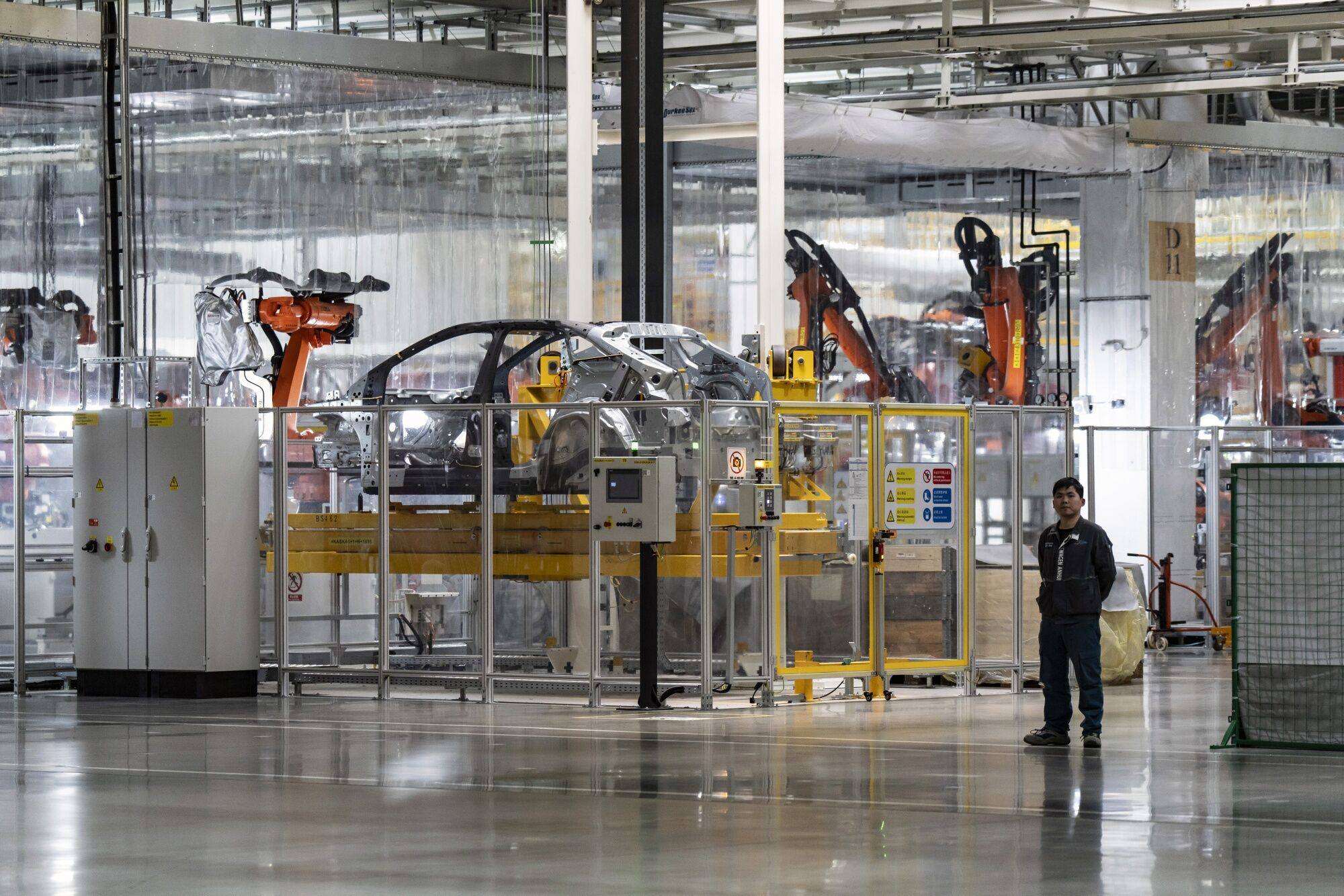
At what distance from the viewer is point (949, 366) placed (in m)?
20.5

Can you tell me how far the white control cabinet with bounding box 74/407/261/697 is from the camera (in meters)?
13.8

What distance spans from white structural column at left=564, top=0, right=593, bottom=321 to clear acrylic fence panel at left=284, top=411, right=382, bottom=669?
236 centimetres

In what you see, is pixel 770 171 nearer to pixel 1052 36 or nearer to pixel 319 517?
pixel 1052 36

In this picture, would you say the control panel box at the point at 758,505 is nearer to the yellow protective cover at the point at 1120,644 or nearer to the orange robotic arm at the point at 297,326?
the yellow protective cover at the point at 1120,644

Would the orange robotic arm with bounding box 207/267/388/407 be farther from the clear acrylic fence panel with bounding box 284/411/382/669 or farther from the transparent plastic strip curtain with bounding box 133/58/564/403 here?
the transparent plastic strip curtain with bounding box 133/58/564/403

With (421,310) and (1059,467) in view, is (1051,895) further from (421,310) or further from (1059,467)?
(1059,467)

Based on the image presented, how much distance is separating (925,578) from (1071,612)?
3381 mm

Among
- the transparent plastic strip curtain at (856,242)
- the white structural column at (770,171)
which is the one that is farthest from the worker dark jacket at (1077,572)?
the transparent plastic strip curtain at (856,242)

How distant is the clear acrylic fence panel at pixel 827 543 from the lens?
531 inches

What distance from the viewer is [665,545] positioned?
13047 millimetres

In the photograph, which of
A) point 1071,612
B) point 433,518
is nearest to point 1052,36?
point 433,518

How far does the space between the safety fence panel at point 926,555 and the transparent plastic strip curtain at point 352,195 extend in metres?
5.50

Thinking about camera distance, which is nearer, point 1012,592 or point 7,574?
point 1012,592

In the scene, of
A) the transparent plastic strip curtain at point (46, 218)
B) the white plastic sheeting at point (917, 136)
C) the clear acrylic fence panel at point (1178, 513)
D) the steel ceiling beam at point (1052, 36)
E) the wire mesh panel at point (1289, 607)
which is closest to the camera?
the wire mesh panel at point (1289, 607)
